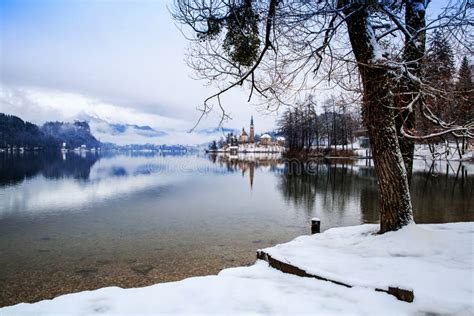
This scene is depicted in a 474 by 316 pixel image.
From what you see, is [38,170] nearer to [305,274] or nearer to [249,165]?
[249,165]

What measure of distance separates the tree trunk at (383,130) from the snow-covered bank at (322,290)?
2.53 ft

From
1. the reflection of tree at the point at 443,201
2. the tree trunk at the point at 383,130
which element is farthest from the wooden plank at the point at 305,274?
the reflection of tree at the point at 443,201

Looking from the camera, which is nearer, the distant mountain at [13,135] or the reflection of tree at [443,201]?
the reflection of tree at [443,201]

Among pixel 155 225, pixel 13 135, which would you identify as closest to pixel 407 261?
pixel 155 225

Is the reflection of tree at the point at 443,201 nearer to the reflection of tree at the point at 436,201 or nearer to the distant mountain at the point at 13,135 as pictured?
the reflection of tree at the point at 436,201

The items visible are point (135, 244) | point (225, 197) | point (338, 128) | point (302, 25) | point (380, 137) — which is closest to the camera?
point (302, 25)

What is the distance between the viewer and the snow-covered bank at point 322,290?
137 inches

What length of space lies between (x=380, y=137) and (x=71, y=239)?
11.9 meters

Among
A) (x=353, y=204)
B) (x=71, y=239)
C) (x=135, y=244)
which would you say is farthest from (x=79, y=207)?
(x=353, y=204)

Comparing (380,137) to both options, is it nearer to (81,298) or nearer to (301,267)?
(301,267)

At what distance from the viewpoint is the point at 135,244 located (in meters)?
11.5

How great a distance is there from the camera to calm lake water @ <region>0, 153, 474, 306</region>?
28.6 feet

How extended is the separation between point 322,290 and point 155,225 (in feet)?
38.7

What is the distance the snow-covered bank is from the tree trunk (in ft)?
2.53
